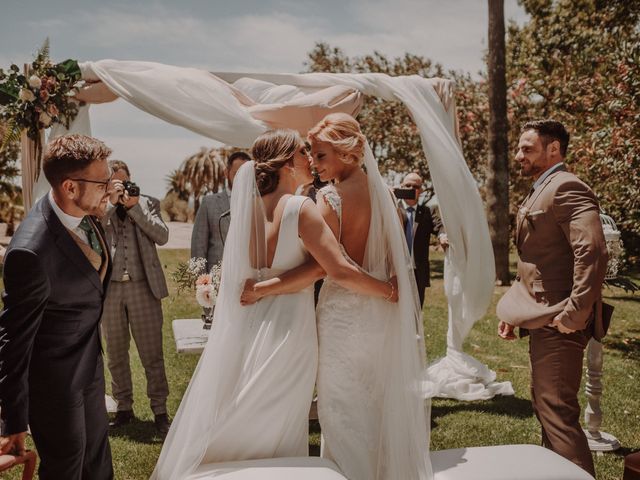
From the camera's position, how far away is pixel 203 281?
4566 millimetres

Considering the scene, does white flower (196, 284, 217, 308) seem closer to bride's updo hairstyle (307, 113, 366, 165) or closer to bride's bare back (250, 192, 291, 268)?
bride's bare back (250, 192, 291, 268)

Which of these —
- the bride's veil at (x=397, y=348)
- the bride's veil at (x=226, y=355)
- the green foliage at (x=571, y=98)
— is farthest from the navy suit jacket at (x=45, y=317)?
the green foliage at (x=571, y=98)

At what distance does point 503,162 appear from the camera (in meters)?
12.3

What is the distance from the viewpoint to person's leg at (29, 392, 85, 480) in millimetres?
2373

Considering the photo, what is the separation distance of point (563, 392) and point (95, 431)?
2446 millimetres

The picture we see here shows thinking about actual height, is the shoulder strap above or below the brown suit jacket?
above

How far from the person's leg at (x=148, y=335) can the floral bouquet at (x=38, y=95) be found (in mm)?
1401

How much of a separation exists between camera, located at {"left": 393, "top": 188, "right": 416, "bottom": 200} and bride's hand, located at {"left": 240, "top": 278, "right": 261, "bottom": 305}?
3248 millimetres

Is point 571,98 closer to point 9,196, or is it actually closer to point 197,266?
point 197,266

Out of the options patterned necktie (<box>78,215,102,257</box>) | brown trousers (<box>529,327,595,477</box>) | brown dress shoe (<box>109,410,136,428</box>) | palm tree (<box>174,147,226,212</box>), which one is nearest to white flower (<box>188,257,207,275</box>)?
brown dress shoe (<box>109,410,136,428</box>)

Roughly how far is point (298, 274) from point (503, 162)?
10179 millimetres

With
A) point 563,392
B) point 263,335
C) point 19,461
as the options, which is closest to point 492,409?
point 563,392

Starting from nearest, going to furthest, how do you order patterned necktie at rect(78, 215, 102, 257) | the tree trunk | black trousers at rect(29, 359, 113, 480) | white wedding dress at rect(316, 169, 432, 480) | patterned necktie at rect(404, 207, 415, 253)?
black trousers at rect(29, 359, 113, 480), patterned necktie at rect(78, 215, 102, 257), white wedding dress at rect(316, 169, 432, 480), patterned necktie at rect(404, 207, 415, 253), the tree trunk

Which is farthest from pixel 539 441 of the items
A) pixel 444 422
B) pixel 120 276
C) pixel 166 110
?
pixel 166 110
